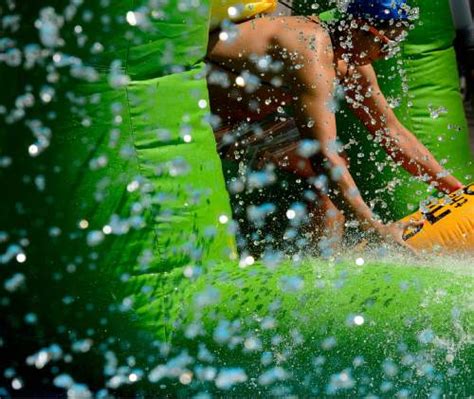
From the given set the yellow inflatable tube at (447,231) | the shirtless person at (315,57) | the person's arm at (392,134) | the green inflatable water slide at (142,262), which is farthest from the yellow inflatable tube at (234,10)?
the yellow inflatable tube at (447,231)

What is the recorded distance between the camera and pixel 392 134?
3.32 meters

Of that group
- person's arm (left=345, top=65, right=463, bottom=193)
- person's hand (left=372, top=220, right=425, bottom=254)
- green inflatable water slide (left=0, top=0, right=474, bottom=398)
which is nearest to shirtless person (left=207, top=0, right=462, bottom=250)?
person's hand (left=372, top=220, right=425, bottom=254)

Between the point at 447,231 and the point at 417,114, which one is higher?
the point at 447,231

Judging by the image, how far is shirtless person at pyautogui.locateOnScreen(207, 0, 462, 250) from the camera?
2633 millimetres

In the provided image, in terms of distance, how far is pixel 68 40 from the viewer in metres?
2.04

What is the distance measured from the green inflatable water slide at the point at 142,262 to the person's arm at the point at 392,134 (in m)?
1.14

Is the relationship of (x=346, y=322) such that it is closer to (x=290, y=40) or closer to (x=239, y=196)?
(x=290, y=40)

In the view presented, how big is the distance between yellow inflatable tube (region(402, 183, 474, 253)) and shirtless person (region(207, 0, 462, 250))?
6 cm

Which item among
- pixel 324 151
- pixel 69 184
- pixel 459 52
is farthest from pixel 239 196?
pixel 459 52

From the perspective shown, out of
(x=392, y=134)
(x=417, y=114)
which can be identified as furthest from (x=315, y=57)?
(x=417, y=114)

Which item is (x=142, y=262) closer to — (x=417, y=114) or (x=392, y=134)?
(x=392, y=134)

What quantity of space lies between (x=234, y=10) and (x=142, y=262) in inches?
35.7

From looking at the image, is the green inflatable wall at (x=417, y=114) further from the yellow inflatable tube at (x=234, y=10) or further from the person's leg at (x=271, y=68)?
the yellow inflatable tube at (x=234, y=10)

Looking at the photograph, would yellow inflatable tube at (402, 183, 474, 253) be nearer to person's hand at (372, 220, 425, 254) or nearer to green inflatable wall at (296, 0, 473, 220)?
person's hand at (372, 220, 425, 254)
